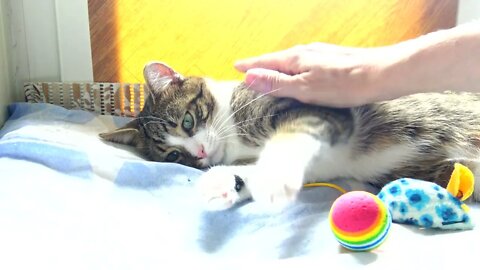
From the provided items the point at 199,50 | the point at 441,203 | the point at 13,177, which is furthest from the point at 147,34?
the point at 441,203

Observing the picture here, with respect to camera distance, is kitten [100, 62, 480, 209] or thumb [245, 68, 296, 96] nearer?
kitten [100, 62, 480, 209]

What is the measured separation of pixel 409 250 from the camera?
674 mm

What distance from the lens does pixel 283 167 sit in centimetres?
87

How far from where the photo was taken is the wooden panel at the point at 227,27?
180 centimetres

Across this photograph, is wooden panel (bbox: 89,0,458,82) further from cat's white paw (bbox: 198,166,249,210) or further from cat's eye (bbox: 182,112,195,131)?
cat's white paw (bbox: 198,166,249,210)

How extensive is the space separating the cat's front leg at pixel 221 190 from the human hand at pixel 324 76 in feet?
0.80

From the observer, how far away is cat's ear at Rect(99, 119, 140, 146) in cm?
132

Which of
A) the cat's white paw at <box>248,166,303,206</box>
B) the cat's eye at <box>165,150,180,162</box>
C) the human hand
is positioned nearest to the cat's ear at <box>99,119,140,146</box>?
the cat's eye at <box>165,150,180,162</box>

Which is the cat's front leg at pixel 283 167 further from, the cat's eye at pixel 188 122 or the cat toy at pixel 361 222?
the cat's eye at pixel 188 122

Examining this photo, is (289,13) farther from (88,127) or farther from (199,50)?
(88,127)

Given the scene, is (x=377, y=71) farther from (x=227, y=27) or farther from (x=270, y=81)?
(x=227, y=27)

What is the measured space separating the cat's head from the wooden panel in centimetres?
49

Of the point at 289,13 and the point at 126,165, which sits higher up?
the point at 289,13

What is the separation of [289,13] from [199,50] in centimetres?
36
